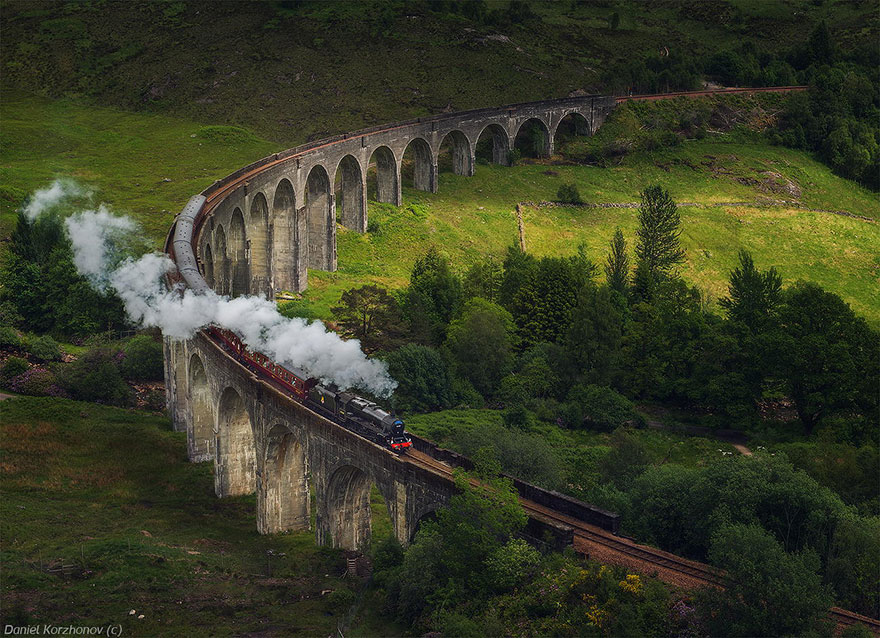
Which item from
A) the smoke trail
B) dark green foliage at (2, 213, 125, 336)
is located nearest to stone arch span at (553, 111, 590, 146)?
dark green foliage at (2, 213, 125, 336)

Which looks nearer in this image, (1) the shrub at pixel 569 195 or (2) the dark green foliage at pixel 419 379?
(2) the dark green foliage at pixel 419 379

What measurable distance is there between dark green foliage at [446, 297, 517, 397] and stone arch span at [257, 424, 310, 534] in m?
22.0

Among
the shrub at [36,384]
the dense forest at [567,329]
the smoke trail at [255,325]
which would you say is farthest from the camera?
the shrub at [36,384]

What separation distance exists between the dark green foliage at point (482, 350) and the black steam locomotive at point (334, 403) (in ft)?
71.5

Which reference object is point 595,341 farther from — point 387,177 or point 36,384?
point 387,177

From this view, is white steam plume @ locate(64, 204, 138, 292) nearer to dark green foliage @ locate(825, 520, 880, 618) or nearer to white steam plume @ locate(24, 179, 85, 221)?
white steam plume @ locate(24, 179, 85, 221)

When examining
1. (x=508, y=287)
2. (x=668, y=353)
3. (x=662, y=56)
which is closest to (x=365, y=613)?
(x=668, y=353)

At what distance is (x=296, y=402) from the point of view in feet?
201

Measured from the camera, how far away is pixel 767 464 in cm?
5581

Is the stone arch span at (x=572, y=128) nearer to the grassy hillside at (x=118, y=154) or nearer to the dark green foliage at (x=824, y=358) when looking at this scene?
the grassy hillside at (x=118, y=154)

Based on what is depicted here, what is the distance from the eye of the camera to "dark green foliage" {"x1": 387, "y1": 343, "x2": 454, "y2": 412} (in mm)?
80812

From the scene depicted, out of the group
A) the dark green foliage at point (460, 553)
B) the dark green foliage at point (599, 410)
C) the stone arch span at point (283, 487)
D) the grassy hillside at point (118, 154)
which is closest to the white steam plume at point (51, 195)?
the grassy hillside at point (118, 154)

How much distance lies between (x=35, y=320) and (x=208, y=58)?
78.6m

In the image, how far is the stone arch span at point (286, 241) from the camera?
101438mm
